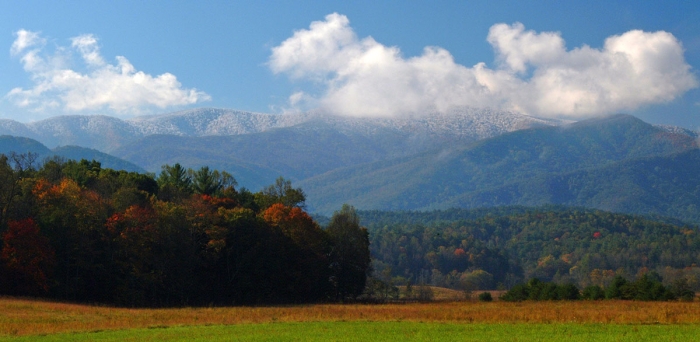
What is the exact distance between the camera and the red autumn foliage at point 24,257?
241ft

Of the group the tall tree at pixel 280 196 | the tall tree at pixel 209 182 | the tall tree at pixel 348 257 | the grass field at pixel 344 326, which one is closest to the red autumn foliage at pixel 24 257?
the grass field at pixel 344 326

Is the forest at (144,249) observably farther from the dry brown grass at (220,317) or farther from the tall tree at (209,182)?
the tall tree at (209,182)

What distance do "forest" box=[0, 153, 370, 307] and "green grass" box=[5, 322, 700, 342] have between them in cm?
3414

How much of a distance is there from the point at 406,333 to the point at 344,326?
253 inches

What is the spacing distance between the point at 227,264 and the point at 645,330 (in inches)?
2235

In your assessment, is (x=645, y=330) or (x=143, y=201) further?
(x=143, y=201)

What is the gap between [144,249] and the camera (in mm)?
79438

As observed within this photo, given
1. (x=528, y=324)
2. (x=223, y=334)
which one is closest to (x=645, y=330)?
(x=528, y=324)

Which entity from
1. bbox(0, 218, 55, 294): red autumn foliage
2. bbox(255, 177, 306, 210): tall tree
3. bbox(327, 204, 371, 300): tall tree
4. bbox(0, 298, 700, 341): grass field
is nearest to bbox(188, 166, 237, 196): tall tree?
bbox(255, 177, 306, 210): tall tree

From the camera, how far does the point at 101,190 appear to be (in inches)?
3836

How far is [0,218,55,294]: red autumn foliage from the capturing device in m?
73.3

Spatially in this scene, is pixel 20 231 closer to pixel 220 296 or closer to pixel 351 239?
pixel 220 296

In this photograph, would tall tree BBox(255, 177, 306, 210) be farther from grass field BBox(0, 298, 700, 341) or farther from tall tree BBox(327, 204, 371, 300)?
grass field BBox(0, 298, 700, 341)

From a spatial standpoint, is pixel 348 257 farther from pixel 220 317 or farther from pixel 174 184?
pixel 220 317
